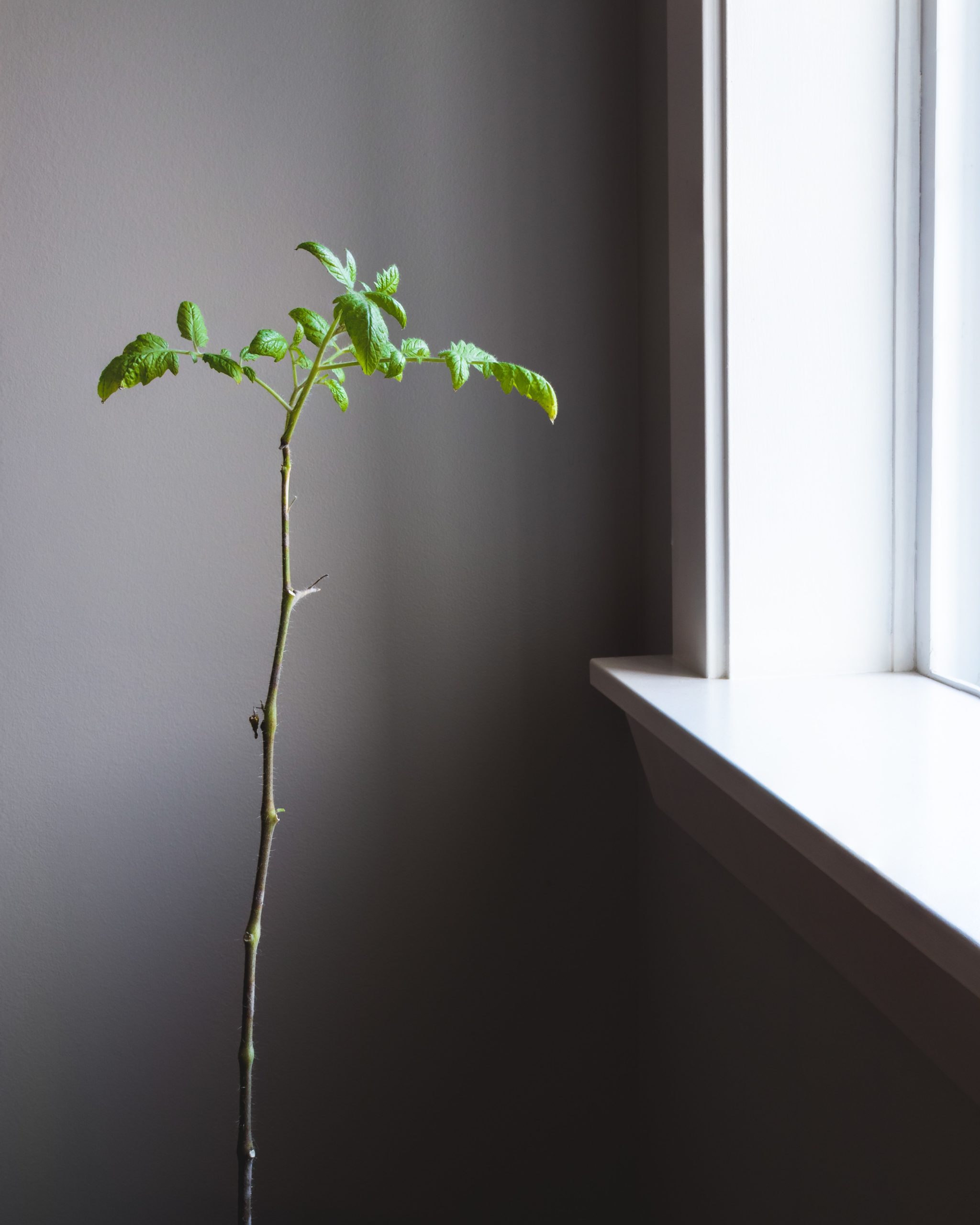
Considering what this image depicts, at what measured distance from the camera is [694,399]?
1.10 meters

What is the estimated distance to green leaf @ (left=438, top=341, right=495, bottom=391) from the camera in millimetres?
882

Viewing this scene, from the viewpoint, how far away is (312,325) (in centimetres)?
87

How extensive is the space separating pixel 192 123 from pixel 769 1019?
1231 millimetres

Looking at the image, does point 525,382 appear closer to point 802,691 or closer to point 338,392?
point 338,392

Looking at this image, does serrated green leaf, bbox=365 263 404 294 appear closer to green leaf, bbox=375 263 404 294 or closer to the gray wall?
green leaf, bbox=375 263 404 294

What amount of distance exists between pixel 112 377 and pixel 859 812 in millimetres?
686

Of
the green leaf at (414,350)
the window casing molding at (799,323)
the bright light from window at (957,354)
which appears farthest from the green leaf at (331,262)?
the bright light from window at (957,354)

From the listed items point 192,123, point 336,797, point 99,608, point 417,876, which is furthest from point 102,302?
point 417,876

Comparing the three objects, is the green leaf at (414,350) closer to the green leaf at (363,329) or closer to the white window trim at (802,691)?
the green leaf at (363,329)

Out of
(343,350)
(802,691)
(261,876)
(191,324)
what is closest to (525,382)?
(343,350)

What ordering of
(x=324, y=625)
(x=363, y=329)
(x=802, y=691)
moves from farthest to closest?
(x=324, y=625) < (x=802, y=691) < (x=363, y=329)

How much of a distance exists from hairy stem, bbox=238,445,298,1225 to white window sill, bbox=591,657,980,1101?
1.20 ft

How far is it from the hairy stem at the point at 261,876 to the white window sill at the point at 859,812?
1.20 feet

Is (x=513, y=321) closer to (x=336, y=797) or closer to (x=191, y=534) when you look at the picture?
(x=191, y=534)
